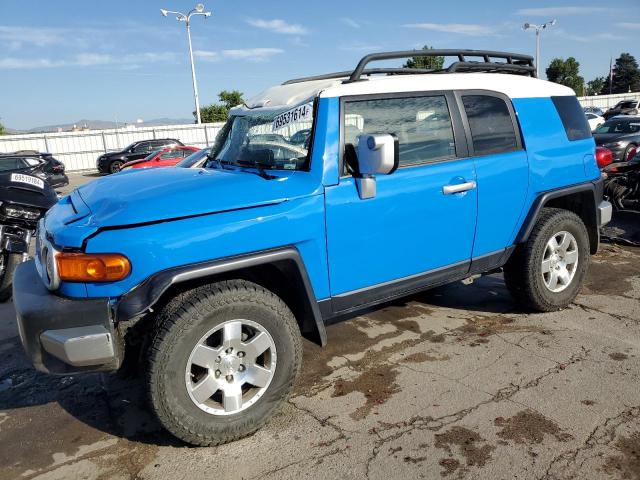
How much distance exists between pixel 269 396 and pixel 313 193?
120 centimetres

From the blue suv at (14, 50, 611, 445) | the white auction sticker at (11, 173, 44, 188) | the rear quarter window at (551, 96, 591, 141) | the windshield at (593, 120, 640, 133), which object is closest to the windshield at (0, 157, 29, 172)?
the white auction sticker at (11, 173, 44, 188)

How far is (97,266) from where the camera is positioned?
8.40 ft

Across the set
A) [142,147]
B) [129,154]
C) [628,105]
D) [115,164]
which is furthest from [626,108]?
[115,164]

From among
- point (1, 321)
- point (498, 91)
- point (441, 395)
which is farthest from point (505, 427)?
point (1, 321)

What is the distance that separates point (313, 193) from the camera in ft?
9.95

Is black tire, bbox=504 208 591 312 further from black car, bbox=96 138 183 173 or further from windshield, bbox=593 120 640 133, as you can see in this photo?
black car, bbox=96 138 183 173

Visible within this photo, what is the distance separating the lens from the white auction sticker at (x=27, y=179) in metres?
6.08

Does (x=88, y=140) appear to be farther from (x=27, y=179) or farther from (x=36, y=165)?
(x=27, y=179)

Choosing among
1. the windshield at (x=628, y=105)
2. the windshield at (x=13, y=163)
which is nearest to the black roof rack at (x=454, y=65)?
the windshield at (x=13, y=163)

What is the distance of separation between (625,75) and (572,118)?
3467 inches

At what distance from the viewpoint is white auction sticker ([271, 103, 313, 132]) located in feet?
10.7

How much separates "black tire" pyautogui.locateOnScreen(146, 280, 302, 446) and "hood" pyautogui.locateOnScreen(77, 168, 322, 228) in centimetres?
45

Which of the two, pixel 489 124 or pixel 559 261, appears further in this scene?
pixel 559 261

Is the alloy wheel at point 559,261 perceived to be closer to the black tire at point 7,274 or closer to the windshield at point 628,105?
the black tire at point 7,274
